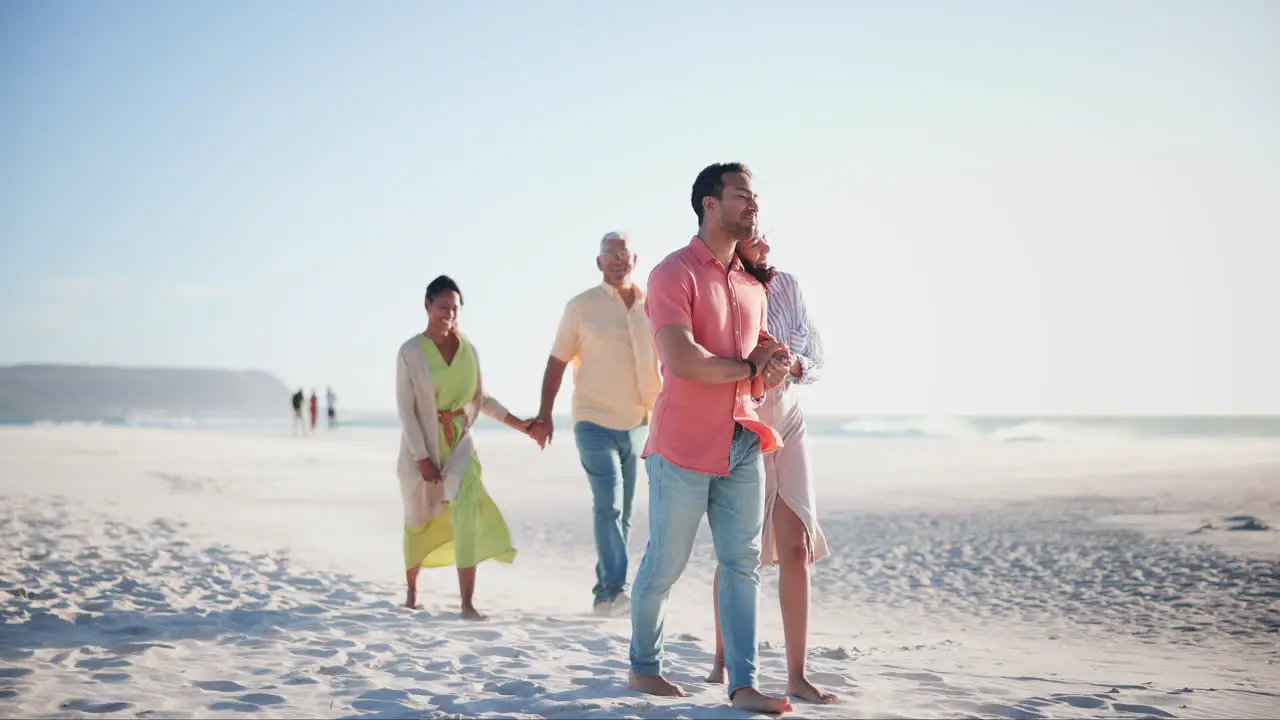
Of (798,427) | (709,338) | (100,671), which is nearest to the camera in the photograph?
(709,338)

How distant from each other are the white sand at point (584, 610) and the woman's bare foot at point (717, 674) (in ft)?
0.40

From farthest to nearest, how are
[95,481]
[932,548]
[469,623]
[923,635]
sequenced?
[95,481] → [932,548] → [923,635] → [469,623]

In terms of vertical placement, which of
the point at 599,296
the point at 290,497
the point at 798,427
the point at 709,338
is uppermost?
the point at 599,296

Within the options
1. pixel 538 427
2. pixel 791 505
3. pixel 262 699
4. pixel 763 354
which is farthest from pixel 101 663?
pixel 763 354

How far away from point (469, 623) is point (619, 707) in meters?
2.32

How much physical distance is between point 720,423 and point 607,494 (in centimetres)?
289

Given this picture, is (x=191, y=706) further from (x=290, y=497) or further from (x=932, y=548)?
(x=290, y=497)

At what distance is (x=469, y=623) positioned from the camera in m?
5.87

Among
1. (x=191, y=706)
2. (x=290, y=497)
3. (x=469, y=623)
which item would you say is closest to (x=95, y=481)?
(x=290, y=497)

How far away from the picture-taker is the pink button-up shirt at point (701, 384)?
3607 millimetres

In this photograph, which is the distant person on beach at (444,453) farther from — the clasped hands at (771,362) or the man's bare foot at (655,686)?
the clasped hands at (771,362)

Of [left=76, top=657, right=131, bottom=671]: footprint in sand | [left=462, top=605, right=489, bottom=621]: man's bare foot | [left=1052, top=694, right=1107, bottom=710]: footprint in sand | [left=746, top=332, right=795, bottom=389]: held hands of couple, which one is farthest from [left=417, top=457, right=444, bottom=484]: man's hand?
[left=1052, top=694, right=1107, bottom=710]: footprint in sand

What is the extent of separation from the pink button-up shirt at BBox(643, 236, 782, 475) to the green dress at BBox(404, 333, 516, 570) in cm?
276

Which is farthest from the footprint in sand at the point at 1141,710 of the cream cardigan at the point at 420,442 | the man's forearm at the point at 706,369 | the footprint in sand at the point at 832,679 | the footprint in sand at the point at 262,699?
the cream cardigan at the point at 420,442
